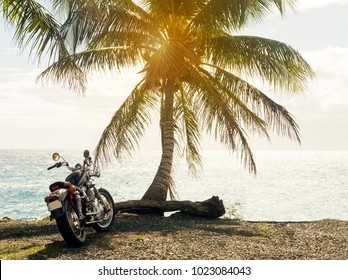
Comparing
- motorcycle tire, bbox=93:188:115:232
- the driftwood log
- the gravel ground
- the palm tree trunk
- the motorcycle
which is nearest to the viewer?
the motorcycle

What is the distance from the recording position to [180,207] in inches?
567

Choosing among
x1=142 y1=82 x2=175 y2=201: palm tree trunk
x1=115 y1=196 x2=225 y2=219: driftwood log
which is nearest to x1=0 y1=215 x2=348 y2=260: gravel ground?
x1=115 y1=196 x2=225 y2=219: driftwood log

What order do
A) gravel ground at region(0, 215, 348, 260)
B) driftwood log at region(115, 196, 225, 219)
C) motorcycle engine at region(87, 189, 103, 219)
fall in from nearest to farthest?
gravel ground at region(0, 215, 348, 260)
motorcycle engine at region(87, 189, 103, 219)
driftwood log at region(115, 196, 225, 219)

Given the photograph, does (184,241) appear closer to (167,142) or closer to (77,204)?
(77,204)

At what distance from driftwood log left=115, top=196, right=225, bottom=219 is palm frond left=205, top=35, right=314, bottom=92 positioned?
4052 millimetres

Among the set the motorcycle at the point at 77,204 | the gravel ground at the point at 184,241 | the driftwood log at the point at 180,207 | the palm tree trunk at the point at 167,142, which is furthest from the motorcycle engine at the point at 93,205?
the palm tree trunk at the point at 167,142

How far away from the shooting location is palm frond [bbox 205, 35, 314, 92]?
14961 mm

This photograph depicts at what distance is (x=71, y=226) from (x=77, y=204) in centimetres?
46

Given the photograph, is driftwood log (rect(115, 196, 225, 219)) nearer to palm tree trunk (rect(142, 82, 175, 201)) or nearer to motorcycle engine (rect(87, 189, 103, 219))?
palm tree trunk (rect(142, 82, 175, 201))

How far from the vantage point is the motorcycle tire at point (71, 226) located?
8.52 metres

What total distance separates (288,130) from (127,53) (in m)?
5.50

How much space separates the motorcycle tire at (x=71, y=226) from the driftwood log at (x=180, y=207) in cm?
537

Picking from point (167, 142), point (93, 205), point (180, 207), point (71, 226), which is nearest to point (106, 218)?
point (93, 205)

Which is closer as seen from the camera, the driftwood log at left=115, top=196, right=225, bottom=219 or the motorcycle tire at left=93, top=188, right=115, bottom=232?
the motorcycle tire at left=93, top=188, right=115, bottom=232
